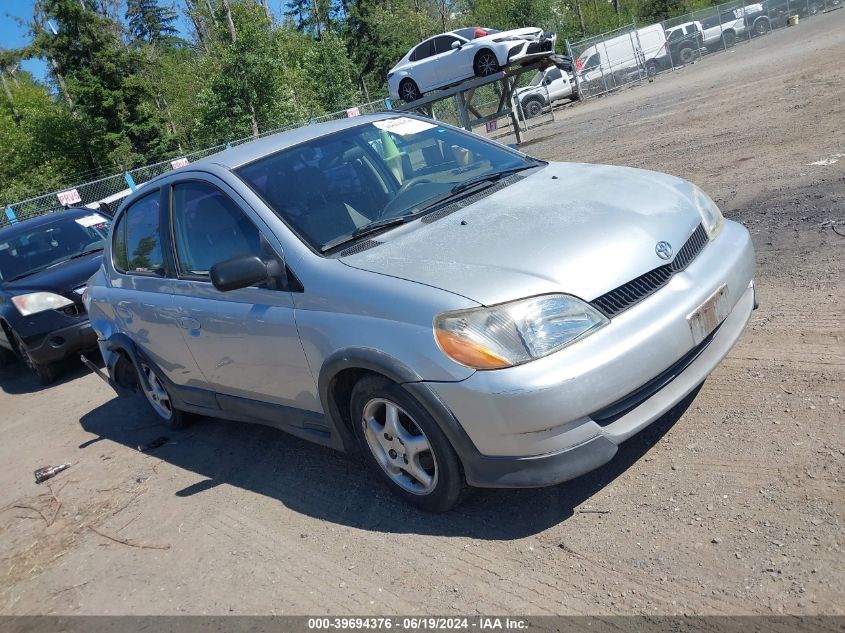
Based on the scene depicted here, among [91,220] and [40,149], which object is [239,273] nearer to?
[91,220]

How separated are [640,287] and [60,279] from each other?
284 inches

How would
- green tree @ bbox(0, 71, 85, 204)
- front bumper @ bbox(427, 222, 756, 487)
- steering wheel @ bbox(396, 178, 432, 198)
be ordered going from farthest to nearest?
green tree @ bbox(0, 71, 85, 204), steering wheel @ bbox(396, 178, 432, 198), front bumper @ bbox(427, 222, 756, 487)

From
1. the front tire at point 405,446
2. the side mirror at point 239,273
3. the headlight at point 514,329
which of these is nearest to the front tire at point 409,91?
the side mirror at point 239,273

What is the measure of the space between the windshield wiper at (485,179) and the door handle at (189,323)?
5.54ft

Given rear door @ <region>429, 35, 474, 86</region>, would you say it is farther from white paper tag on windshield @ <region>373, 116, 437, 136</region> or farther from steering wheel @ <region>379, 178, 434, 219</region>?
steering wheel @ <region>379, 178, 434, 219</region>

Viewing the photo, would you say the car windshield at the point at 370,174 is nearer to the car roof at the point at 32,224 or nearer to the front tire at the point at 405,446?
the front tire at the point at 405,446

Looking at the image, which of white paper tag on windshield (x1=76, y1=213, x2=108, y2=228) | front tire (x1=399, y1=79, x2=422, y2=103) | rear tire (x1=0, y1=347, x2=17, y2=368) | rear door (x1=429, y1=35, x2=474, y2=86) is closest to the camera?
white paper tag on windshield (x1=76, y1=213, x2=108, y2=228)

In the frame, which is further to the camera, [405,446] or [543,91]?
[543,91]

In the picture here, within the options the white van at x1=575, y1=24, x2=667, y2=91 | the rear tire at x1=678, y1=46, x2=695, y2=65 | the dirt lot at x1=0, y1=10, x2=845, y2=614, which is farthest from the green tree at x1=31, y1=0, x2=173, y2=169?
the dirt lot at x1=0, y1=10, x2=845, y2=614

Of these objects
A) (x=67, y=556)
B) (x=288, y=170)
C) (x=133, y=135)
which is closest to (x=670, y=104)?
(x=288, y=170)

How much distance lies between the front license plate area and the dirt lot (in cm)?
55

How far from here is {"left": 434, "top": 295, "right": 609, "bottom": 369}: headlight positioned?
9.62 ft

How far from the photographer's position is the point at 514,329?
2.94 m

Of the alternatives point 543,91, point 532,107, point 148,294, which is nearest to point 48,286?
point 148,294
